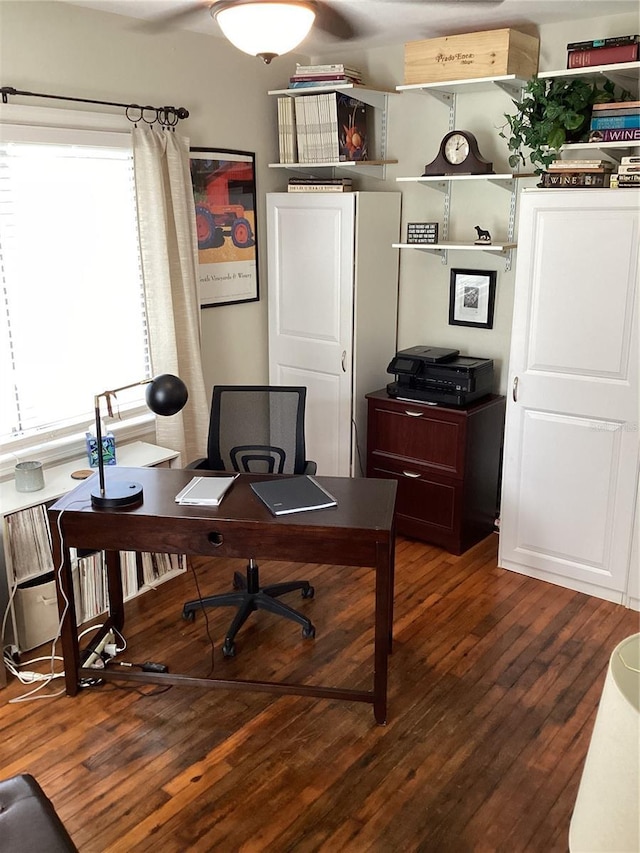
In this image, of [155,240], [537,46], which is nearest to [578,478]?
[537,46]

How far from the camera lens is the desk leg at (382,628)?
8.37ft

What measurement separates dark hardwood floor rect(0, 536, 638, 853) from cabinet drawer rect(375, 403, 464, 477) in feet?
2.25

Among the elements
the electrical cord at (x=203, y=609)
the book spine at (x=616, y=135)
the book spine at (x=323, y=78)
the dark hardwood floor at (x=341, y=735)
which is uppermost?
the book spine at (x=323, y=78)

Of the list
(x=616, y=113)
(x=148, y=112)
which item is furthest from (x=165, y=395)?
(x=616, y=113)

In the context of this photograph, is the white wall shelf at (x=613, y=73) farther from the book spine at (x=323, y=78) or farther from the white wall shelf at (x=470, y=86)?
the book spine at (x=323, y=78)

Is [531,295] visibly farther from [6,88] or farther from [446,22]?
[6,88]

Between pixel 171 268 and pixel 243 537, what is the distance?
1710 mm

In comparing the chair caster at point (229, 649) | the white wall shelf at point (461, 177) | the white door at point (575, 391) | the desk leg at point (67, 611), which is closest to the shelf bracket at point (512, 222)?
the white wall shelf at point (461, 177)

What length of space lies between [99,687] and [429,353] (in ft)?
7.67

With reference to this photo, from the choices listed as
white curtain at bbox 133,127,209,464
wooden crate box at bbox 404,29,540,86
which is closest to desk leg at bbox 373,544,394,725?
white curtain at bbox 133,127,209,464

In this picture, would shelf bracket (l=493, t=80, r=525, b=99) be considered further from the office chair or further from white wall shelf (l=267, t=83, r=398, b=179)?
the office chair

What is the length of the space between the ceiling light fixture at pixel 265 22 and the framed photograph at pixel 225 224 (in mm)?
1180

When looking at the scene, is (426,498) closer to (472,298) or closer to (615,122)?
(472,298)

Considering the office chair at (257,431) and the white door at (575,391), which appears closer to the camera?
the white door at (575,391)
